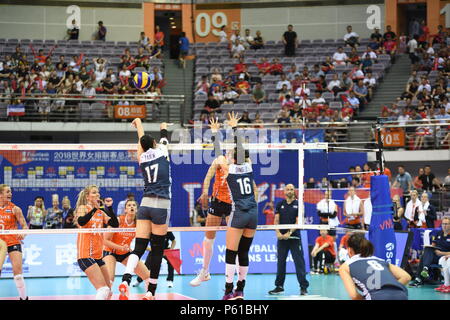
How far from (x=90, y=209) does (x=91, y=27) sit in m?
24.3

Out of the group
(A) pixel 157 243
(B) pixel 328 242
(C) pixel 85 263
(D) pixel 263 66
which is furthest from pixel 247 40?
(C) pixel 85 263

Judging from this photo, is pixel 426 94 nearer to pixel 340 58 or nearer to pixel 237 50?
pixel 340 58

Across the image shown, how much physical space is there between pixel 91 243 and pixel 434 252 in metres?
8.12

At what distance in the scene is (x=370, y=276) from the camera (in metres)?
7.61

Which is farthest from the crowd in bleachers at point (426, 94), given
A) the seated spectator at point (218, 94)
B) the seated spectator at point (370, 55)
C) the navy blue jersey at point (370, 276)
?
the navy blue jersey at point (370, 276)

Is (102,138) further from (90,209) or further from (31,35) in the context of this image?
(90,209)

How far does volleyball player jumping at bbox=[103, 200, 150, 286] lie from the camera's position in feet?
37.1

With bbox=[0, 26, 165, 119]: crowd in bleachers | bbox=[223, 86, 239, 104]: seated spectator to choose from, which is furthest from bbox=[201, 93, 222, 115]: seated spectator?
bbox=[0, 26, 165, 119]: crowd in bleachers

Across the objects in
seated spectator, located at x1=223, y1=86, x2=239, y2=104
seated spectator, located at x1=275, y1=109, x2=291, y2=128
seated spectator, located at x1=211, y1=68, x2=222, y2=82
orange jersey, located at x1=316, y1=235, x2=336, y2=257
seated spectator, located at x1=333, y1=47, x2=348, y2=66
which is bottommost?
orange jersey, located at x1=316, y1=235, x2=336, y2=257

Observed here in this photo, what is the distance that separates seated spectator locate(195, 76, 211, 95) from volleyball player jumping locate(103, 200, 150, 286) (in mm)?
16302

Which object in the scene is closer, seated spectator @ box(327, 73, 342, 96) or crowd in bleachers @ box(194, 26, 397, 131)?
crowd in bleachers @ box(194, 26, 397, 131)

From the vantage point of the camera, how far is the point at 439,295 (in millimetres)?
13766

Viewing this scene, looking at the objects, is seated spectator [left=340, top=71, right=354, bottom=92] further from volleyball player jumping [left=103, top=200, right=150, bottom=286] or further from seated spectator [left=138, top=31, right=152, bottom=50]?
volleyball player jumping [left=103, top=200, right=150, bottom=286]
